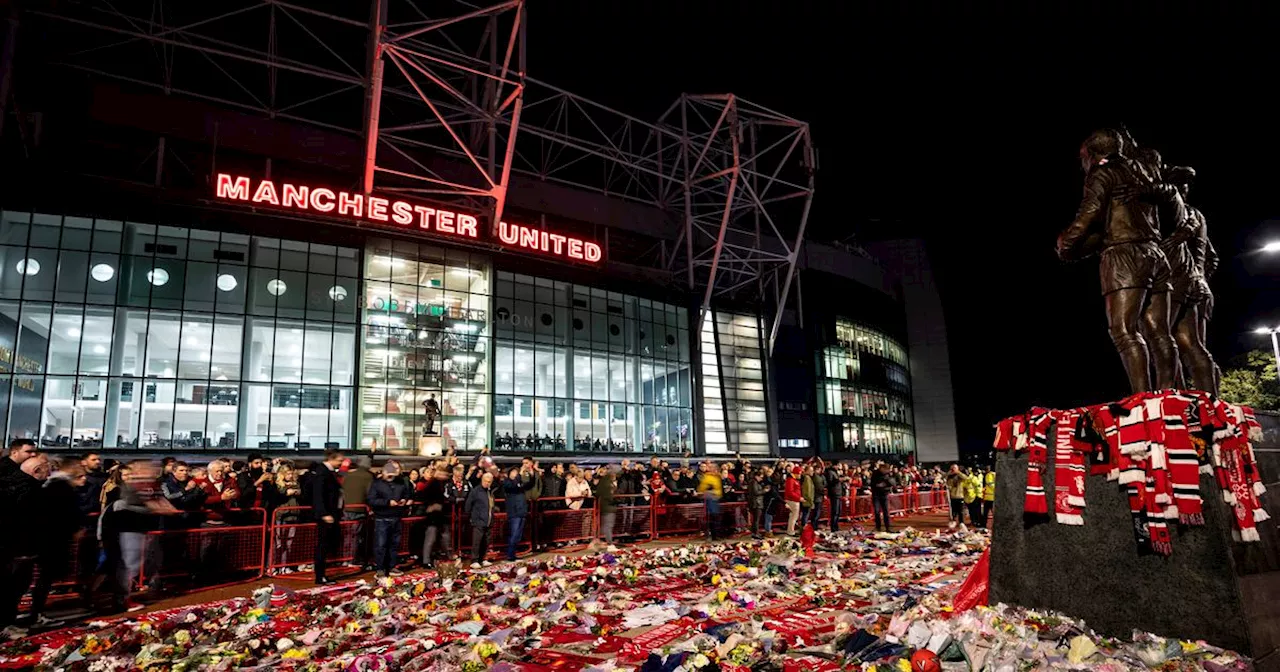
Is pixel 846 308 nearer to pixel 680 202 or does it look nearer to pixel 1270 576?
pixel 680 202

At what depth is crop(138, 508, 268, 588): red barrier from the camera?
1041 cm

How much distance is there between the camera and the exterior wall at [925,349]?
64.8 meters

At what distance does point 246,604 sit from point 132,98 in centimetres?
2718

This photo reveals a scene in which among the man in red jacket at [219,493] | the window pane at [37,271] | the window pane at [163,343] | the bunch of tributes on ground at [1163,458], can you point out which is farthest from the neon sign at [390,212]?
the bunch of tributes on ground at [1163,458]

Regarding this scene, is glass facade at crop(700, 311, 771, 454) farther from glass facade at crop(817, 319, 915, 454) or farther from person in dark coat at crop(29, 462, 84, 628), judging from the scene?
person in dark coat at crop(29, 462, 84, 628)

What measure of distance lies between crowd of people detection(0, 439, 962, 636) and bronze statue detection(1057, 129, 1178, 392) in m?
10.0

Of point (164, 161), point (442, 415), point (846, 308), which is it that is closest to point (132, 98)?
point (164, 161)

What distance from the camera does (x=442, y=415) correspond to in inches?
1205

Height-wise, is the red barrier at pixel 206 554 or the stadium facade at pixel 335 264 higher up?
the stadium facade at pixel 335 264

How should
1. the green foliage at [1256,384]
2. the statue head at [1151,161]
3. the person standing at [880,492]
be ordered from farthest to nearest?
1. the green foliage at [1256,384]
2. the person standing at [880,492]
3. the statue head at [1151,161]

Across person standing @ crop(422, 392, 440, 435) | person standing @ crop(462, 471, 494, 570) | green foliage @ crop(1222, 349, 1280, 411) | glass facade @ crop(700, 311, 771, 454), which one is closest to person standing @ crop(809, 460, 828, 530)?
person standing @ crop(462, 471, 494, 570)

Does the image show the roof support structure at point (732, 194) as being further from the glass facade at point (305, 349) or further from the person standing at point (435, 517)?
the person standing at point (435, 517)

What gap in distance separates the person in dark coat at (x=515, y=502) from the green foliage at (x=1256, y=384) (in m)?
25.7

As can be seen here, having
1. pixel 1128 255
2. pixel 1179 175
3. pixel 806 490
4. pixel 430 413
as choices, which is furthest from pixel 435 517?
pixel 430 413
